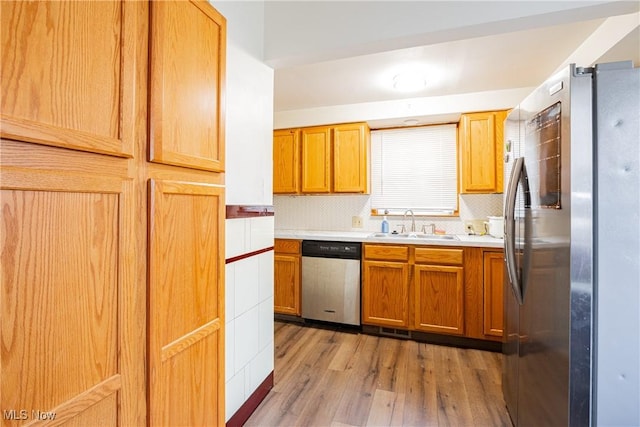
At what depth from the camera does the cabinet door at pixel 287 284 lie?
3.21 m

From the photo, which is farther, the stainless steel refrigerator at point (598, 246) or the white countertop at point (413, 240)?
the white countertop at point (413, 240)

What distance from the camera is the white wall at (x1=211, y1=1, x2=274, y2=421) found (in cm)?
158

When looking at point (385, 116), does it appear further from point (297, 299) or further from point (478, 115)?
point (297, 299)

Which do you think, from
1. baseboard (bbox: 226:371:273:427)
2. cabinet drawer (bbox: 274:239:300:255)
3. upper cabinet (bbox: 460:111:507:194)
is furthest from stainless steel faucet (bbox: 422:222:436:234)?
baseboard (bbox: 226:371:273:427)

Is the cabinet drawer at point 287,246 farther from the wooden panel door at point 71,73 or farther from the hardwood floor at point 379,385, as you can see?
the wooden panel door at point 71,73

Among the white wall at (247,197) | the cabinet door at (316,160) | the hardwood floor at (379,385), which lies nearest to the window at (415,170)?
the cabinet door at (316,160)

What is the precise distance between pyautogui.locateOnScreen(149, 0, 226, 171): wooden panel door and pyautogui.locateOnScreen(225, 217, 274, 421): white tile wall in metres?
0.56

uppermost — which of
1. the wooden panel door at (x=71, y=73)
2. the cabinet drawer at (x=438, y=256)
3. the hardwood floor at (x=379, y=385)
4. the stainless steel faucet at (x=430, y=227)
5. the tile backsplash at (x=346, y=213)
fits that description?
the wooden panel door at (x=71, y=73)

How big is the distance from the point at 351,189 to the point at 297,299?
1.31 m

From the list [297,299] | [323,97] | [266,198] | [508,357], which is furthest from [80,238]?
[323,97]

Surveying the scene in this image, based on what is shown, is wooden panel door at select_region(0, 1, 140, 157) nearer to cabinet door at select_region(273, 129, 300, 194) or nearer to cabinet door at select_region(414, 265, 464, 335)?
cabinet door at select_region(414, 265, 464, 335)

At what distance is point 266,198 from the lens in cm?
196

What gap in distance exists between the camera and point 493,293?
102 inches

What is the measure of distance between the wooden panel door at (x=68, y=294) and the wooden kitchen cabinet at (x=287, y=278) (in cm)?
240
